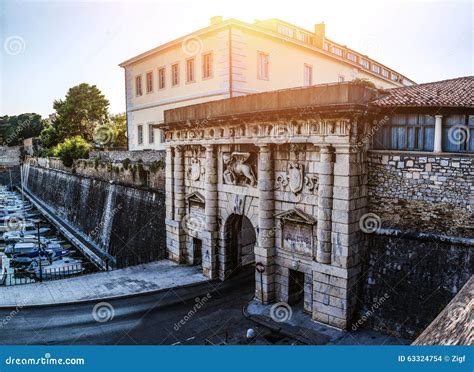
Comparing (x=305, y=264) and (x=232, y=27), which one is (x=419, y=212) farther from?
(x=232, y=27)

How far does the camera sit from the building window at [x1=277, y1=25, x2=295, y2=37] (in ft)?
87.1

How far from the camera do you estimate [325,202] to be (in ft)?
42.5

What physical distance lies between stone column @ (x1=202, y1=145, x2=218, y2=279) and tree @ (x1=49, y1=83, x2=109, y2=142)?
5129 centimetres

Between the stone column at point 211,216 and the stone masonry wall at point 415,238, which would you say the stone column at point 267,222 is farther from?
the stone masonry wall at point 415,238

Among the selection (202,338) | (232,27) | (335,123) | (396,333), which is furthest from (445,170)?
(232,27)

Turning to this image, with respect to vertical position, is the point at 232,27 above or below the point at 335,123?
above

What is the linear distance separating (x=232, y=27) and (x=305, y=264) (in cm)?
1424

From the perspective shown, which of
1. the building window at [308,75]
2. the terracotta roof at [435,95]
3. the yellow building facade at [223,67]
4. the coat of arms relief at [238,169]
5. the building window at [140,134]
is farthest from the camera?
the building window at [140,134]

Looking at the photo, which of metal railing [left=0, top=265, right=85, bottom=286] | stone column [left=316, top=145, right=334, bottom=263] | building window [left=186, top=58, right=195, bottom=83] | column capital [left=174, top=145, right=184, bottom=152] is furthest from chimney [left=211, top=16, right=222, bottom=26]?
metal railing [left=0, top=265, right=85, bottom=286]

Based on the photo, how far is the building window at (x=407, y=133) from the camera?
Answer: 12188 mm

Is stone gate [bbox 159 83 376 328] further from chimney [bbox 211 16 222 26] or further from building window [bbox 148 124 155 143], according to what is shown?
building window [bbox 148 124 155 143]

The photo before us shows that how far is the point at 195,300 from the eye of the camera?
619 inches

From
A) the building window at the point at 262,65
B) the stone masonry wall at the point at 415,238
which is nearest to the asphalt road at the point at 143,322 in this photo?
the stone masonry wall at the point at 415,238

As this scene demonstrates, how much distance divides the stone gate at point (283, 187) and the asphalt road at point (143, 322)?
74.5 inches
